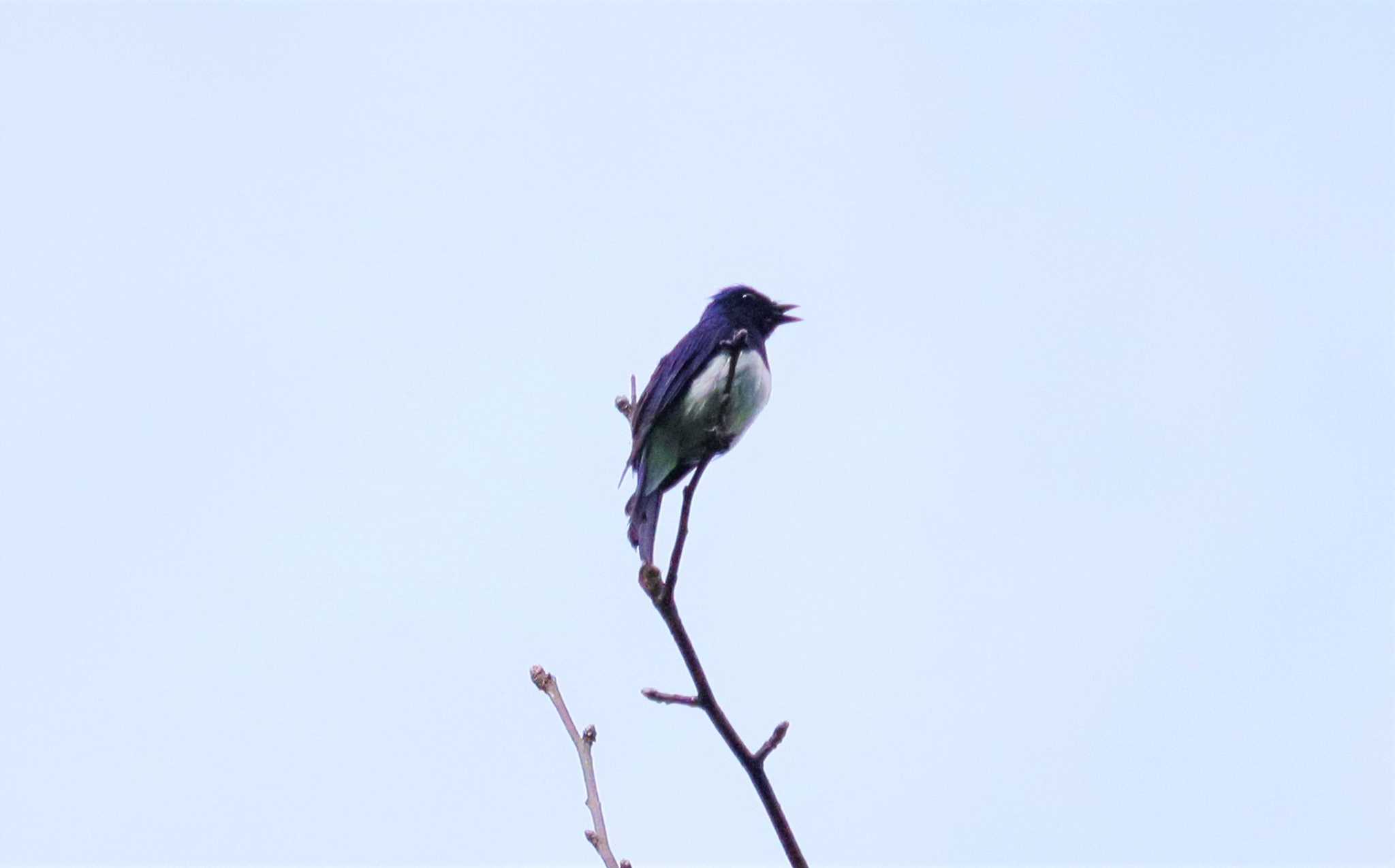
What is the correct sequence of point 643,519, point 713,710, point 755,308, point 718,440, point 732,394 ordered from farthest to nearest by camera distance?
point 755,308
point 732,394
point 643,519
point 718,440
point 713,710

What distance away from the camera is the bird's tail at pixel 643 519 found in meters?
5.20

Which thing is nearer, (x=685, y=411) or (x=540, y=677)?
(x=540, y=677)

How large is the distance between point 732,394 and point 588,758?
9.04 feet

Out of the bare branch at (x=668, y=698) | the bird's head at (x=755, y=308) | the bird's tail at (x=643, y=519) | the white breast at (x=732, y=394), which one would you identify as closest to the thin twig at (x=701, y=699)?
the bare branch at (x=668, y=698)

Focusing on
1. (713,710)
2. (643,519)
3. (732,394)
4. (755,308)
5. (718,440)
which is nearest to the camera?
(713,710)

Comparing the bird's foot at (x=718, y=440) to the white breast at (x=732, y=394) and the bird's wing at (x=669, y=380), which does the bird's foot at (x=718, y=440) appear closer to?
the white breast at (x=732, y=394)

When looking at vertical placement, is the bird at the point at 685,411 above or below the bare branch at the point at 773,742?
above

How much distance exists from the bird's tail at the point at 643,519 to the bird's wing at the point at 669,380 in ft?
0.57

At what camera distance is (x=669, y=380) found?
229 inches

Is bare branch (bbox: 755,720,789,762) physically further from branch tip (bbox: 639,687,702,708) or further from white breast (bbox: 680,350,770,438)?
white breast (bbox: 680,350,770,438)

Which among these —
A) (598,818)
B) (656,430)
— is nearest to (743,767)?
(598,818)

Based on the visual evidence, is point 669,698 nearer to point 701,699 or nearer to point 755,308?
point 701,699

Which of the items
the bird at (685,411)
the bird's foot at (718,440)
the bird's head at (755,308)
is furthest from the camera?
the bird's head at (755,308)

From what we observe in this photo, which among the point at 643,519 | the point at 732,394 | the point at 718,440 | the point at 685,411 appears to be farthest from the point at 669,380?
the point at 718,440
